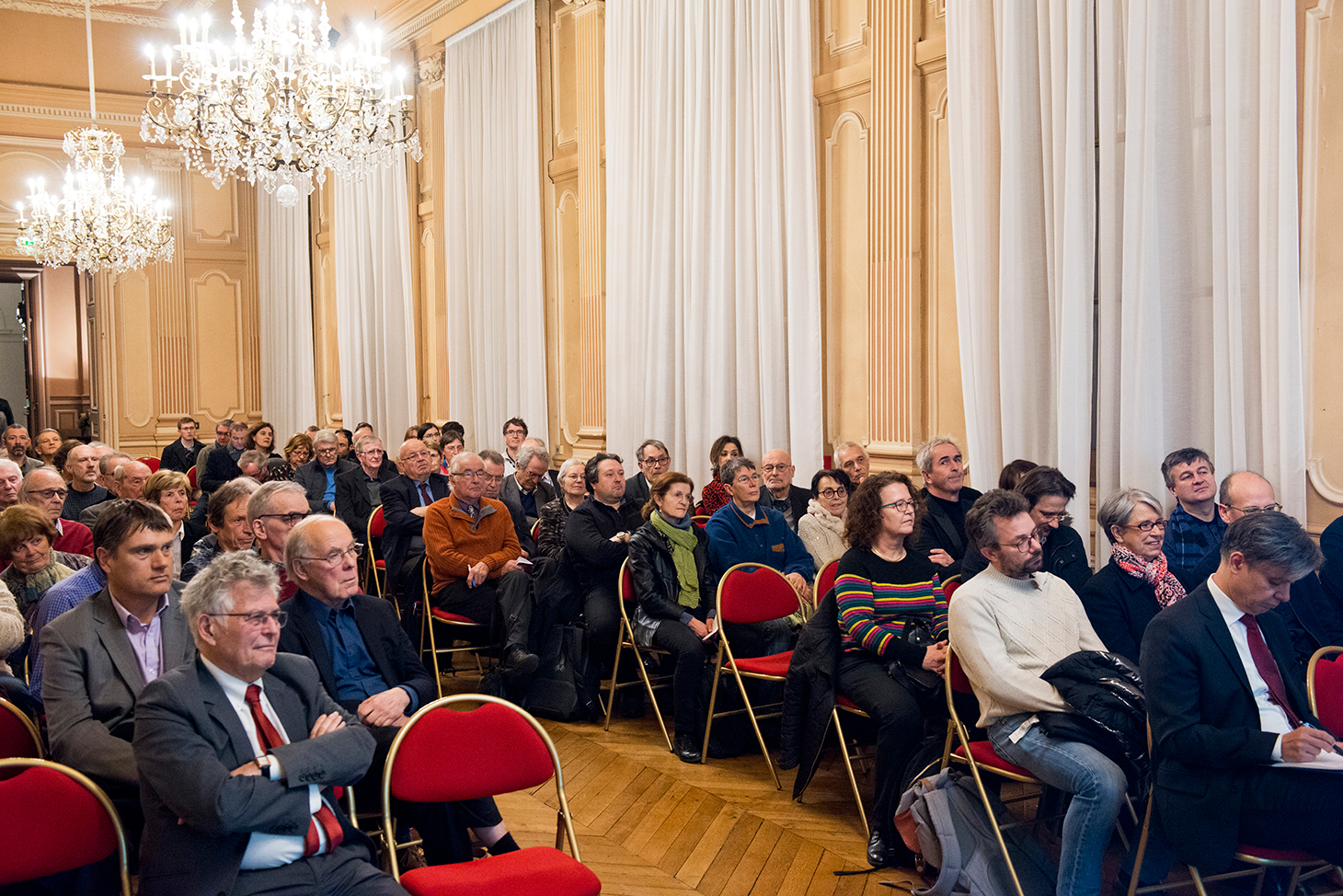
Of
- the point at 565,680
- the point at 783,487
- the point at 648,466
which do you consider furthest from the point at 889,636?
the point at 648,466

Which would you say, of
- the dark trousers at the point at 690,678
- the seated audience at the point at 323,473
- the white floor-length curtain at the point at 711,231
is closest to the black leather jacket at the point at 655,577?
the dark trousers at the point at 690,678

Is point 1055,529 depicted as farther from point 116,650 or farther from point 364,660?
point 116,650

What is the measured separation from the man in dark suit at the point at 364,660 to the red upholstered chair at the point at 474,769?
1.42 feet

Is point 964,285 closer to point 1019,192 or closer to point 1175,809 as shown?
point 1019,192

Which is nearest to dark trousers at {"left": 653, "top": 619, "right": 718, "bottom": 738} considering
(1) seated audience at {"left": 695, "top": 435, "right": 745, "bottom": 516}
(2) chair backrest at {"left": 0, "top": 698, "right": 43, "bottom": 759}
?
(1) seated audience at {"left": 695, "top": 435, "right": 745, "bottom": 516}

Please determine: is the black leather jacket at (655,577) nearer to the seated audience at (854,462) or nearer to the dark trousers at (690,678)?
the dark trousers at (690,678)

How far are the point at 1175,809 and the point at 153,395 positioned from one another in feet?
43.8

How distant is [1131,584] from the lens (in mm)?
3586

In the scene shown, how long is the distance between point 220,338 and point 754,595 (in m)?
11.4

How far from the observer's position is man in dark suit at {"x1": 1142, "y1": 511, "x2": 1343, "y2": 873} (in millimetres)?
2637

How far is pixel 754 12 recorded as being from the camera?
21.8ft

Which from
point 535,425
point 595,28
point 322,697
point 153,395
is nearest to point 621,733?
point 322,697

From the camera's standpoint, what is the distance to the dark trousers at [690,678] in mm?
4652

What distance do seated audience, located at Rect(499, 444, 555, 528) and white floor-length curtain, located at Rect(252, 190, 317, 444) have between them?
725cm
